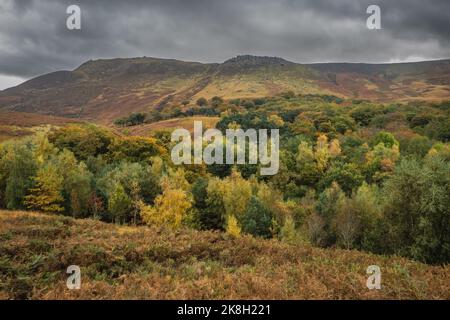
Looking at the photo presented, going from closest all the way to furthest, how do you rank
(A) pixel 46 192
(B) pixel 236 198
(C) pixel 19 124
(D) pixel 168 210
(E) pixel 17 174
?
(D) pixel 168 210, (A) pixel 46 192, (E) pixel 17 174, (B) pixel 236 198, (C) pixel 19 124

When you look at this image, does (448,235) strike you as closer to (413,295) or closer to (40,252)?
(413,295)

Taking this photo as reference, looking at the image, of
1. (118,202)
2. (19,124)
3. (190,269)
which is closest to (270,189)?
(118,202)

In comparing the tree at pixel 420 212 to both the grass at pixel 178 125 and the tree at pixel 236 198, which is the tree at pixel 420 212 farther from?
the grass at pixel 178 125

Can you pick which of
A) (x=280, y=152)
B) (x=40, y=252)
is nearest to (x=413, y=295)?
(x=40, y=252)

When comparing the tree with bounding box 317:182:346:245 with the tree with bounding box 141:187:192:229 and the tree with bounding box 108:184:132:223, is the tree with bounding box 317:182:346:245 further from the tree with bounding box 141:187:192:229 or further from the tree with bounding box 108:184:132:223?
the tree with bounding box 108:184:132:223

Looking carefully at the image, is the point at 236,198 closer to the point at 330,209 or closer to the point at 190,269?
the point at 330,209

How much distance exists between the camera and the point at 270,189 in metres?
51.7

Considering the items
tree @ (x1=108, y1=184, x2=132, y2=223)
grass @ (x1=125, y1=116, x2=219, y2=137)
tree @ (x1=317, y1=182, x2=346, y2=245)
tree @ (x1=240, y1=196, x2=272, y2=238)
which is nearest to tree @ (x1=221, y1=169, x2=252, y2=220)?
tree @ (x1=240, y1=196, x2=272, y2=238)

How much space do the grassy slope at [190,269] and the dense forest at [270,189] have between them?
41.1ft

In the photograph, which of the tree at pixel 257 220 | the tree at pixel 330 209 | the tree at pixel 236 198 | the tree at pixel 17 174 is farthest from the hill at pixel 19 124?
the tree at pixel 330 209

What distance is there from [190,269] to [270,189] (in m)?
42.6

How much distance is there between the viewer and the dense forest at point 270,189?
23828 millimetres

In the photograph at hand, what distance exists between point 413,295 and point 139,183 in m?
38.6

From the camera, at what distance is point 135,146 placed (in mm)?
60750
